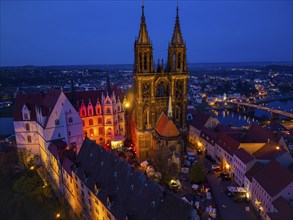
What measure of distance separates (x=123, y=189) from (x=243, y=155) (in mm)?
23679

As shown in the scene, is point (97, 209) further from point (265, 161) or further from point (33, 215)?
point (265, 161)

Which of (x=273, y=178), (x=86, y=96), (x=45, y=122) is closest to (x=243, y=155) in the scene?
(x=273, y=178)

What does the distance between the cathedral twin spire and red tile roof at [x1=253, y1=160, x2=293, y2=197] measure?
79.9 feet

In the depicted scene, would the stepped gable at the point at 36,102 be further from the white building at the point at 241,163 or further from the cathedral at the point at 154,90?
the white building at the point at 241,163

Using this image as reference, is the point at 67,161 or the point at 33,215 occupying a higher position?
the point at 67,161

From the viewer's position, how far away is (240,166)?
3966 centimetres

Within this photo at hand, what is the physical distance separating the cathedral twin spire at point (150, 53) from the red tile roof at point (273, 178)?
24348 mm

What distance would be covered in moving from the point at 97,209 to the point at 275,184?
22518 mm

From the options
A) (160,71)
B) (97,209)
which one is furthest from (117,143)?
(97,209)

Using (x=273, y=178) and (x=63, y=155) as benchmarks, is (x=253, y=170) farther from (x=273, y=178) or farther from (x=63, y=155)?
(x=63, y=155)

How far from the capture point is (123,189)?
79.7ft

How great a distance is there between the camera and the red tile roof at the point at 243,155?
3816cm

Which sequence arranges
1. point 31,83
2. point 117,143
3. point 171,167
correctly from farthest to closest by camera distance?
1. point 31,83
2. point 117,143
3. point 171,167

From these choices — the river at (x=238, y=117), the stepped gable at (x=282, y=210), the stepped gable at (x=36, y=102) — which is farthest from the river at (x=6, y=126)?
the river at (x=238, y=117)
